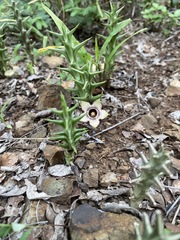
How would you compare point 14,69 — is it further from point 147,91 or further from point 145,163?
point 145,163

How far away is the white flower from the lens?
6.32ft

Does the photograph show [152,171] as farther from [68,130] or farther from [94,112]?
[94,112]

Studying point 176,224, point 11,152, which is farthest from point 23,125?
point 176,224

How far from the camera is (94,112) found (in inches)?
77.1

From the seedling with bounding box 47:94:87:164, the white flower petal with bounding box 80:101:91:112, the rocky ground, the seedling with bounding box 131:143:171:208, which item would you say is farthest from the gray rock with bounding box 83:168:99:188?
the white flower petal with bounding box 80:101:91:112

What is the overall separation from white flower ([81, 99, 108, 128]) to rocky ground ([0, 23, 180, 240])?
0.38ft

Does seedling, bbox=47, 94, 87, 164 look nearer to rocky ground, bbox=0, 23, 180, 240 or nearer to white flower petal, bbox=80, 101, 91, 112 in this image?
rocky ground, bbox=0, 23, 180, 240

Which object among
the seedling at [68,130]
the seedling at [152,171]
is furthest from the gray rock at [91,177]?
the seedling at [152,171]

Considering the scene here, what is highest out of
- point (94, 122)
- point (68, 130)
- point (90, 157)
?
point (68, 130)

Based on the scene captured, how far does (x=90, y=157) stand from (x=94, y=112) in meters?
0.30

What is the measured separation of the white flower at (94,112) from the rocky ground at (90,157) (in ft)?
0.38

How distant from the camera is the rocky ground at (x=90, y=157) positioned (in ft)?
4.83

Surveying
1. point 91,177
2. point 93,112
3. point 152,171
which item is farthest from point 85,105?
point 152,171

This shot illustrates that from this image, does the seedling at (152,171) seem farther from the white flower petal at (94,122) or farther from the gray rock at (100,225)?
the white flower petal at (94,122)
